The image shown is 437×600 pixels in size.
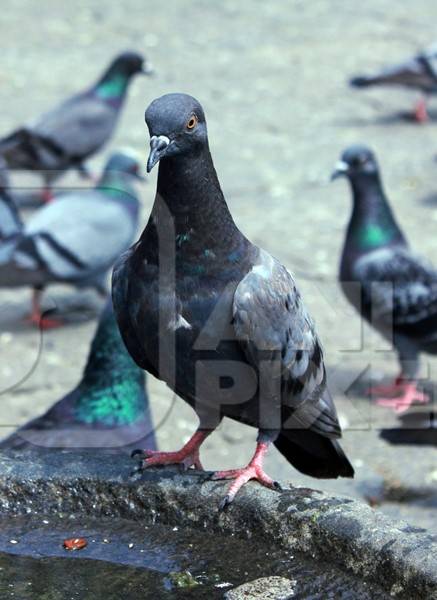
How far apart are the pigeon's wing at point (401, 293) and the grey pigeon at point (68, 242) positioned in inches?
68.0

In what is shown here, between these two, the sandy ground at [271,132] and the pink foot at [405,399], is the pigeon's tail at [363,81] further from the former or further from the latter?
the pink foot at [405,399]

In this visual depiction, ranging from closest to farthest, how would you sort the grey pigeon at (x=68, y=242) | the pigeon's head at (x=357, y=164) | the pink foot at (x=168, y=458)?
the pink foot at (x=168, y=458)
the pigeon's head at (x=357, y=164)
the grey pigeon at (x=68, y=242)

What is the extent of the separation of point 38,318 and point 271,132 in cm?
416

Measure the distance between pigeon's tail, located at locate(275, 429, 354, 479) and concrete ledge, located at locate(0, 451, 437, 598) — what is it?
1.71 feet

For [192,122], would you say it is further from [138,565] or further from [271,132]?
[271,132]

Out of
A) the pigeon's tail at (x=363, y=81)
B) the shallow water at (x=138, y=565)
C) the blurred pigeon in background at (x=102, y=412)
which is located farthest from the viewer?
the pigeon's tail at (x=363, y=81)

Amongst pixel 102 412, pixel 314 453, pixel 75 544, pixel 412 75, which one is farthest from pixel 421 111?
pixel 75 544

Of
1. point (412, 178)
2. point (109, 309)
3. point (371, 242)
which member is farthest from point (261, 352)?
point (412, 178)

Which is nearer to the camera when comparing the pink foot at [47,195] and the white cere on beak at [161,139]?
the white cere on beak at [161,139]

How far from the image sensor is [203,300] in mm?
3588

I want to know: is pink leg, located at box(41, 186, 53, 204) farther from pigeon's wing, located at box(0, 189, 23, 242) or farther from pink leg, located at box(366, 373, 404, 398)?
pink leg, located at box(366, 373, 404, 398)

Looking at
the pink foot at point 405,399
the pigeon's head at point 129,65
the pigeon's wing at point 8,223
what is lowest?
the pink foot at point 405,399

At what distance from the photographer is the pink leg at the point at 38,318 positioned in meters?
7.66

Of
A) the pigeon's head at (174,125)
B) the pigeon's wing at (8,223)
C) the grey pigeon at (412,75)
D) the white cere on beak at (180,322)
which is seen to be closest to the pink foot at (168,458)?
the white cere on beak at (180,322)
